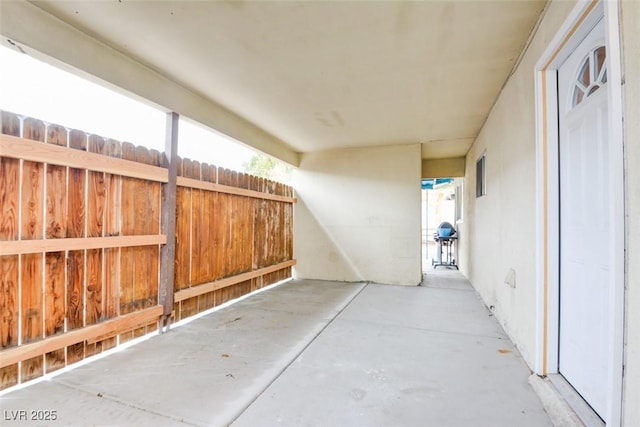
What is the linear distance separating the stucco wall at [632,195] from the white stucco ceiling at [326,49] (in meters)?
1.22

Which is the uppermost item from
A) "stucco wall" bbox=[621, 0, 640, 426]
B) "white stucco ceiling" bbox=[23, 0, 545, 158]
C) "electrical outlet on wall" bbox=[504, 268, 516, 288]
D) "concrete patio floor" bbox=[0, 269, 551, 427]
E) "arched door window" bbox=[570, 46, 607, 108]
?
"white stucco ceiling" bbox=[23, 0, 545, 158]

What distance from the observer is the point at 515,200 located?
2.70 metres

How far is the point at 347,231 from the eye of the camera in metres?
5.92

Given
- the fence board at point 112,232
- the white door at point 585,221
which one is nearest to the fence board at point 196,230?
the fence board at point 112,232

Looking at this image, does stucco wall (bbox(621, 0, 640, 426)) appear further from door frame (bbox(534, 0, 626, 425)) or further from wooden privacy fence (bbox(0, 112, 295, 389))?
wooden privacy fence (bbox(0, 112, 295, 389))

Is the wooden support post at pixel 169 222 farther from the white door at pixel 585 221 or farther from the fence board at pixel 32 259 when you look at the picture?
the white door at pixel 585 221

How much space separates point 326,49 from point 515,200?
2.21 metres

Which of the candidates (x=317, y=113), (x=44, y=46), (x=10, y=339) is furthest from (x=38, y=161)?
(x=317, y=113)

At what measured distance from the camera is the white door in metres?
1.57

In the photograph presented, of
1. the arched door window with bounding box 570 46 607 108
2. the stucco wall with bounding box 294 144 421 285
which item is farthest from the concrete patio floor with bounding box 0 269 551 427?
the stucco wall with bounding box 294 144 421 285

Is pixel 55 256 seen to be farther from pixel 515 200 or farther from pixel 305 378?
pixel 515 200

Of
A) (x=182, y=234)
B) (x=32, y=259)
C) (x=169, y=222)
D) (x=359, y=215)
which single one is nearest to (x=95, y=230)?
(x=32, y=259)

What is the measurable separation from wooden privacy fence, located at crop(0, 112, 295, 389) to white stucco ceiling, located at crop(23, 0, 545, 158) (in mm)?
944

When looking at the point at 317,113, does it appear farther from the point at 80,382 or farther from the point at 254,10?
the point at 80,382
